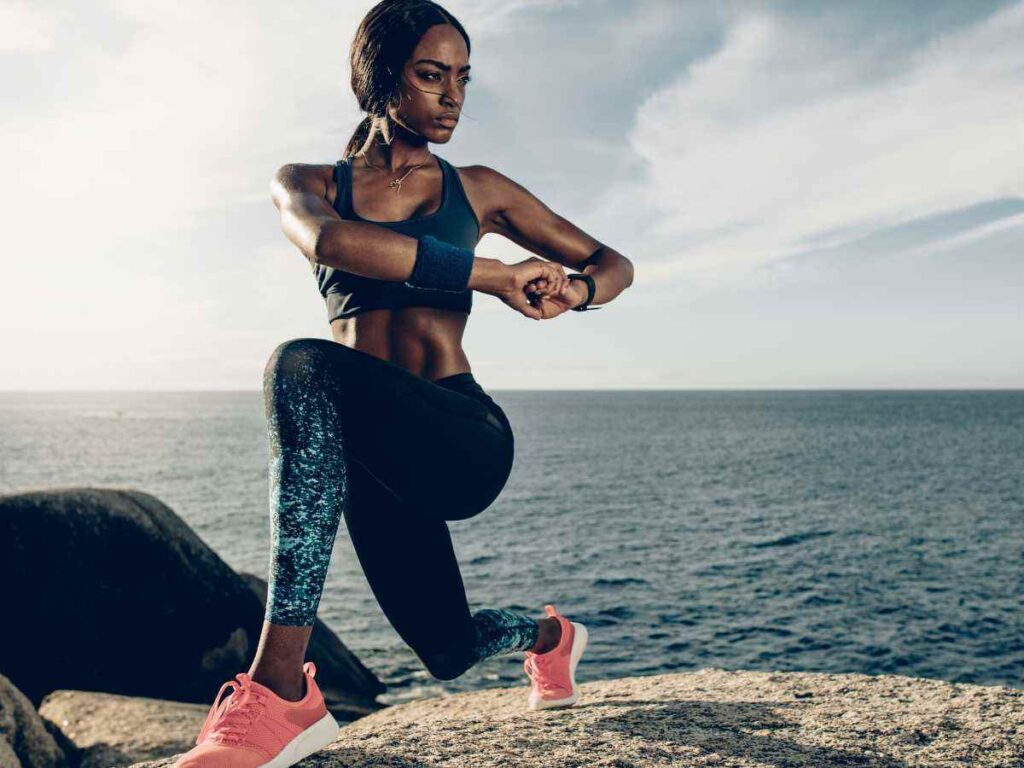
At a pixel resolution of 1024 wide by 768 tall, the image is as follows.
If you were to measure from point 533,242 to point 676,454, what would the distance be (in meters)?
79.4

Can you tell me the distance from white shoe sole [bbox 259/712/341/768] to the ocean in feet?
29.5

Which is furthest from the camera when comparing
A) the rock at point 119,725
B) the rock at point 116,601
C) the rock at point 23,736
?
the rock at point 116,601

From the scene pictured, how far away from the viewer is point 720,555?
31.2 metres

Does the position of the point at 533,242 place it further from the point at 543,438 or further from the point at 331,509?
the point at 543,438

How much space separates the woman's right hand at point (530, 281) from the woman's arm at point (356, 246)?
21 millimetres

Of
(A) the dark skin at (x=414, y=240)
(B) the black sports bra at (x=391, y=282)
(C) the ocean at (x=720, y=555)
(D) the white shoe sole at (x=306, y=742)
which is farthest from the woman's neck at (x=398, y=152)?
(C) the ocean at (x=720, y=555)

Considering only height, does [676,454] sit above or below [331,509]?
below

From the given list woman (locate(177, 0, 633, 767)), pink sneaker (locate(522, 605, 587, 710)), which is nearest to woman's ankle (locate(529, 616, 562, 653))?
pink sneaker (locate(522, 605, 587, 710))

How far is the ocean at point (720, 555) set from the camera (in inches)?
743

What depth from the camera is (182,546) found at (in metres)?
10.2

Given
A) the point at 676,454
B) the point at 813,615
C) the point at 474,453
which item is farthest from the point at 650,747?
the point at 676,454

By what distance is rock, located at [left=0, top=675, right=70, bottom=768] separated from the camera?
249 inches

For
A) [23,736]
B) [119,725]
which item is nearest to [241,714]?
[23,736]

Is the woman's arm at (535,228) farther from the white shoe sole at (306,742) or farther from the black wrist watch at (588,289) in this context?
the white shoe sole at (306,742)
